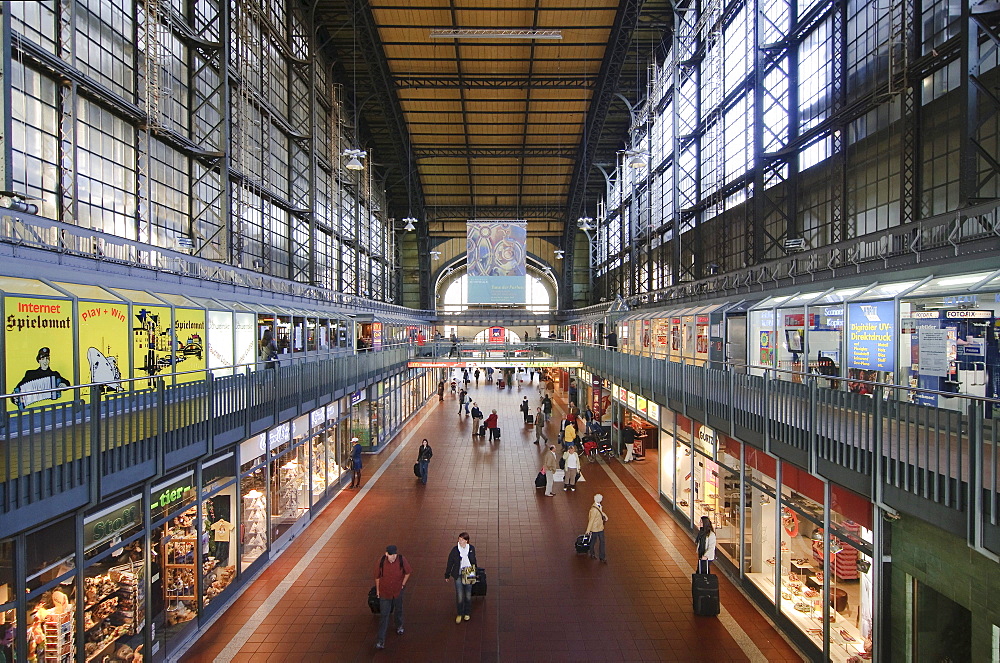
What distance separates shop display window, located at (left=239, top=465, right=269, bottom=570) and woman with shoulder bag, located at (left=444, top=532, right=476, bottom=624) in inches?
174

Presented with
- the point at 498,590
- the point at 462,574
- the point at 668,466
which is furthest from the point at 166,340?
the point at 668,466

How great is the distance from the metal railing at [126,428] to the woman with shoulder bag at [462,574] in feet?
13.8

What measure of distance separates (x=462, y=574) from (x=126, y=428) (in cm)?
529

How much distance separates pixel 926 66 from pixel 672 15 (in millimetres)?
18675

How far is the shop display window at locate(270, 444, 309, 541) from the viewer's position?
1216cm

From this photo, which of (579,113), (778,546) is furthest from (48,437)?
(579,113)

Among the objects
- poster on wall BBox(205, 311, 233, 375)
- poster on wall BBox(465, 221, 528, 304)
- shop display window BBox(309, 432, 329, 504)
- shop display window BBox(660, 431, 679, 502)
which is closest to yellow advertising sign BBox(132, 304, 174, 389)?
poster on wall BBox(205, 311, 233, 375)

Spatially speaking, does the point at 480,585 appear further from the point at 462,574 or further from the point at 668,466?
the point at 668,466

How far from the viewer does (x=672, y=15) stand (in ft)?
88.4

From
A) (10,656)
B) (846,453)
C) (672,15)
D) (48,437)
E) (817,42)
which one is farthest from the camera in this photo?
(672,15)

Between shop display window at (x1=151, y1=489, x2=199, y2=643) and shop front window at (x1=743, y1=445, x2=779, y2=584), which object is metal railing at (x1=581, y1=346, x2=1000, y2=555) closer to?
shop front window at (x1=743, y1=445, x2=779, y2=584)

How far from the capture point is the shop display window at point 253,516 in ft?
34.5

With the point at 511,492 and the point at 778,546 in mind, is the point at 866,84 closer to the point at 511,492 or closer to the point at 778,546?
the point at 778,546

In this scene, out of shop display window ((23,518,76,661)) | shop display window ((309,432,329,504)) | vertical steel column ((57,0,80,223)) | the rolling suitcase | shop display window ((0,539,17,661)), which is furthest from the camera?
shop display window ((309,432,329,504))
